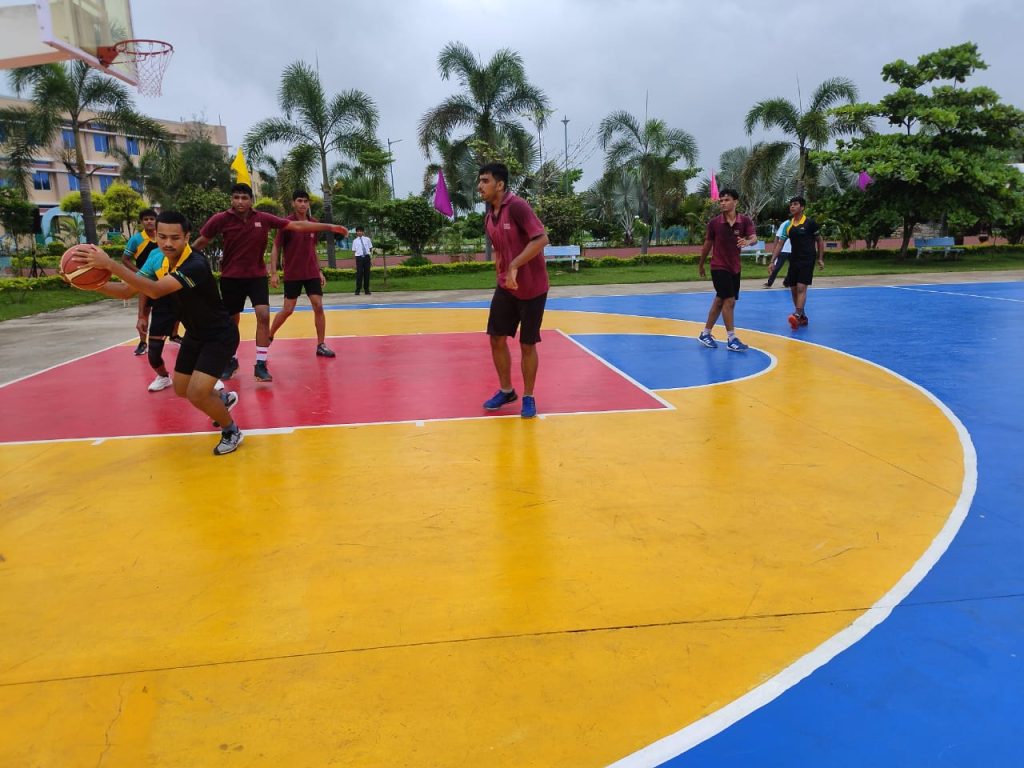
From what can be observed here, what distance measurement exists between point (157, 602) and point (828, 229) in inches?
1124

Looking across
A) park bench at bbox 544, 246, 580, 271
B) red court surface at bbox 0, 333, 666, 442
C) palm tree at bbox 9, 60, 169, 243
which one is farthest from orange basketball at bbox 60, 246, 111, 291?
park bench at bbox 544, 246, 580, 271

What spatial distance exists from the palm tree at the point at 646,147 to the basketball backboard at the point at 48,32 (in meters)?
24.4

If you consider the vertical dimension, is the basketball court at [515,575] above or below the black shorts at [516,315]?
below

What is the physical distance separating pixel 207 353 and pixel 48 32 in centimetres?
445

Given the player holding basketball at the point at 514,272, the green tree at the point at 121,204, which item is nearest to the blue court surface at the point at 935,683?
the player holding basketball at the point at 514,272

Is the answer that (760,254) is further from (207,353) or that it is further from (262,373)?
(207,353)

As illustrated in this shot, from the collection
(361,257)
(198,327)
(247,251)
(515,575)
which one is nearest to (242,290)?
(247,251)

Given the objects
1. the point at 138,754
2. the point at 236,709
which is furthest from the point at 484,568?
the point at 138,754

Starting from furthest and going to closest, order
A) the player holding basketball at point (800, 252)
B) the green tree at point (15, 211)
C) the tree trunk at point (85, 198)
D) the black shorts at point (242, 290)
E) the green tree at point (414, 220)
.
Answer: the green tree at point (414, 220), the green tree at point (15, 211), the tree trunk at point (85, 198), the player holding basketball at point (800, 252), the black shorts at point (242, 290)

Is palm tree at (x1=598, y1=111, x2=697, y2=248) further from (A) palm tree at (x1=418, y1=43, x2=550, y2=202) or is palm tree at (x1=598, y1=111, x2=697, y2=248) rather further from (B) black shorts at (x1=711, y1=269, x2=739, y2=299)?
(B) black shorts at (x1=711, y1=269, x2=739, y2=299)

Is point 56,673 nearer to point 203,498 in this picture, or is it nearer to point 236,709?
point 236,709

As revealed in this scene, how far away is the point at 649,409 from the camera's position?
6.42 meters

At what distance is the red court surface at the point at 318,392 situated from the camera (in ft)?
20.6

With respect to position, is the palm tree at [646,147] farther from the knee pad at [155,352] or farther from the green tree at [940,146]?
the knee pad at [155,352]
